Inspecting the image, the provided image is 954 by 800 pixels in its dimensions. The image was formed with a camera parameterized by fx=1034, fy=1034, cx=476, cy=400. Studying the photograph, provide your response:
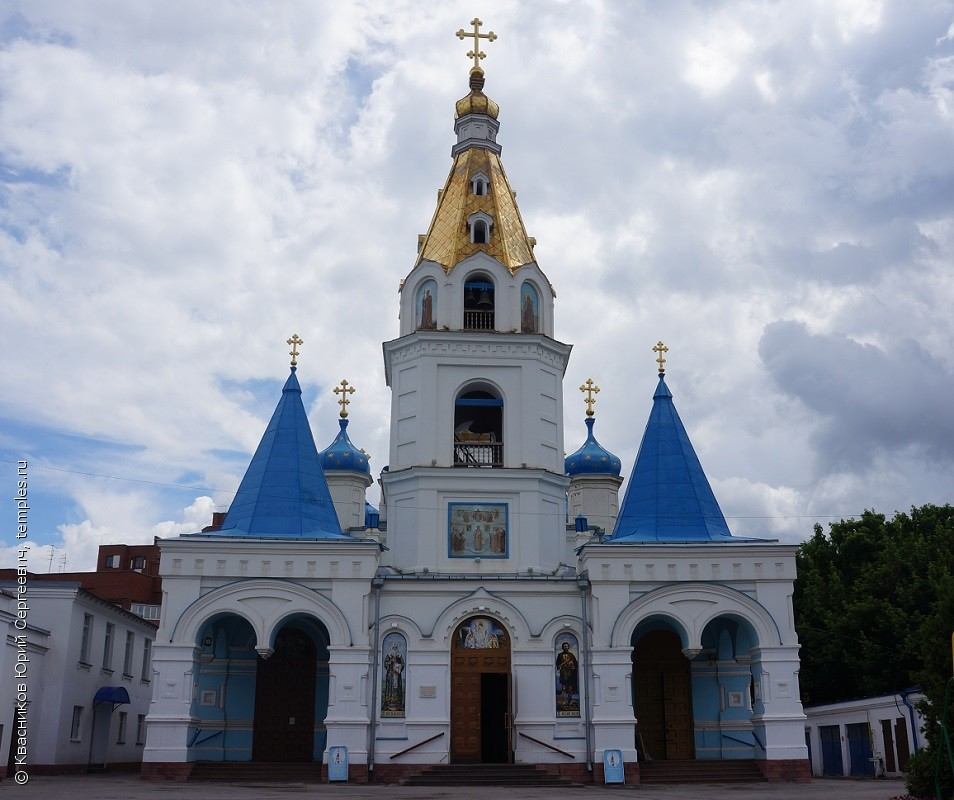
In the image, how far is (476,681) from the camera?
76.2 ft

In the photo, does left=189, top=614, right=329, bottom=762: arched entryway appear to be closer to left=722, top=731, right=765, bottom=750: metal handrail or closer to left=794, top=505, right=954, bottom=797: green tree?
left=722, top=731, right=765, bottom=750: metal handrail

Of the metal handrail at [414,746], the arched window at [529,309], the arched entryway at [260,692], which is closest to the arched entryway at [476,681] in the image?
the metal handrail at [414,746]

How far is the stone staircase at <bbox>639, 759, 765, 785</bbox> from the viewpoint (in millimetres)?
22234

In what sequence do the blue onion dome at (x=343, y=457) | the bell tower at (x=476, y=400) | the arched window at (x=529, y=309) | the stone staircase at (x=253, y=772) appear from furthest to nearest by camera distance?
the blue onion dome at (x=343, y=457) → the arched window at (x=529, y=309) → the bell tower at (x=476, y=400) → the stone staircase at (x=253, y=772)

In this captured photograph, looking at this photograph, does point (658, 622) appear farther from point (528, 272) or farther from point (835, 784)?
point (528, 272)

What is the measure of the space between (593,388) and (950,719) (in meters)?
21.2

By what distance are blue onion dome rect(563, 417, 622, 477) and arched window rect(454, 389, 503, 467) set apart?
976 centimetres

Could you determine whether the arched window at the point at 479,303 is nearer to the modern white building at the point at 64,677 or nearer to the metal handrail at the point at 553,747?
the metal handrail at the point at 553,747

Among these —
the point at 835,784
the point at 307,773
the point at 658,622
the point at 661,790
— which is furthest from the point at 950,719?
the point at 307,773

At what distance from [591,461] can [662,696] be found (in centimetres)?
1298

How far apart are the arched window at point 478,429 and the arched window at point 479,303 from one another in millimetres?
1723

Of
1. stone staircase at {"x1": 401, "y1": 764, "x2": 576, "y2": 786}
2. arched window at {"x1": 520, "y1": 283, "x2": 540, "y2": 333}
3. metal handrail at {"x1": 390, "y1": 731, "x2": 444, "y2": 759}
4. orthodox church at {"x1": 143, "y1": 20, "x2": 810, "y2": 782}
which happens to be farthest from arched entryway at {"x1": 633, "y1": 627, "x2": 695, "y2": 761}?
arched window at {"x1": 520, "y1": 283, "x2": 540, "y2": 333}

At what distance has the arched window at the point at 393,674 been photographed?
22578 millimetres

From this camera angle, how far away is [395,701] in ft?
74.3
